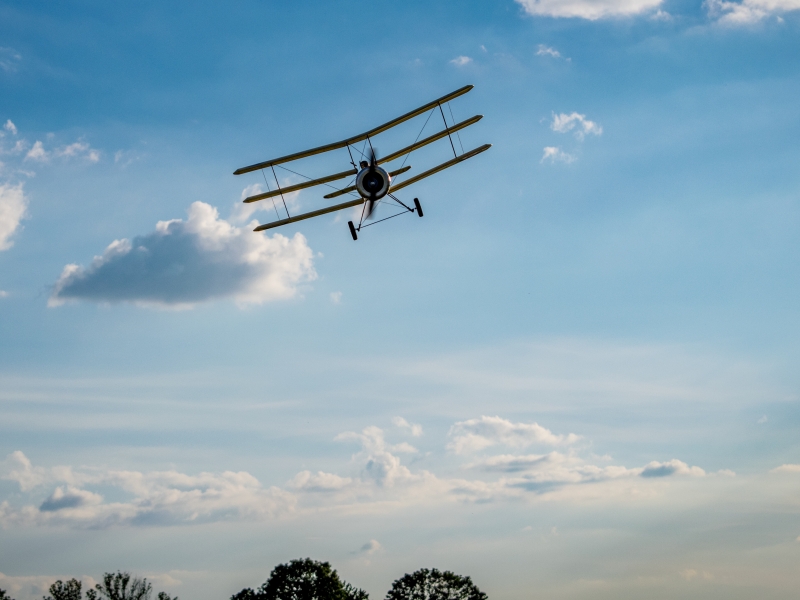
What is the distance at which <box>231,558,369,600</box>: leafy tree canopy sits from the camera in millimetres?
76500

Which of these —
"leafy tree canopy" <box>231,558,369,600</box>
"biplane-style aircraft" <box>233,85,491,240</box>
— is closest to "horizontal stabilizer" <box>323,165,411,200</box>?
"biplane-style aircraft" <box>233,85,491,240</box>

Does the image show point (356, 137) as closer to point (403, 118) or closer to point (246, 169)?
point (403, 118)

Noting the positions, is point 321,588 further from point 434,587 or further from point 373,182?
point 373,182

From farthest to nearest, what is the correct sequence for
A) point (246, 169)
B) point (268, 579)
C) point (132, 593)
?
point (268, 579) < point (132, 593) < point (246, 169)

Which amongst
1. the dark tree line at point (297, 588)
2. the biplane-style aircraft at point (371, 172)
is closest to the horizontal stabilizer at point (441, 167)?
the biplane-style aircraft at point (371, 172)

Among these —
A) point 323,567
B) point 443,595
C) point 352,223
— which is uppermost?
point 352,223

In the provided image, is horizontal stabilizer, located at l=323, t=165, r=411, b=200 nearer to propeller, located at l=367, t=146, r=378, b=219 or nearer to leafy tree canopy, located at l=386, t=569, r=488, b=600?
propeller, located at l=367, t=146, r=378, b=219

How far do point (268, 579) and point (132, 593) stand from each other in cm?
1294

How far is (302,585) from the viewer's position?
76812 mm

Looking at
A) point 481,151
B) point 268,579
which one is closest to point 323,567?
point 268,579

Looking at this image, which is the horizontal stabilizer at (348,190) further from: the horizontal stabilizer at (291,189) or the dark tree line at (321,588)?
the dark tree line at (321,588)

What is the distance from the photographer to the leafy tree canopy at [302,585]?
76500 millimetres

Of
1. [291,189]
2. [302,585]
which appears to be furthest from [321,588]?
[291,189]

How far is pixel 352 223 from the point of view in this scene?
40.2 m
